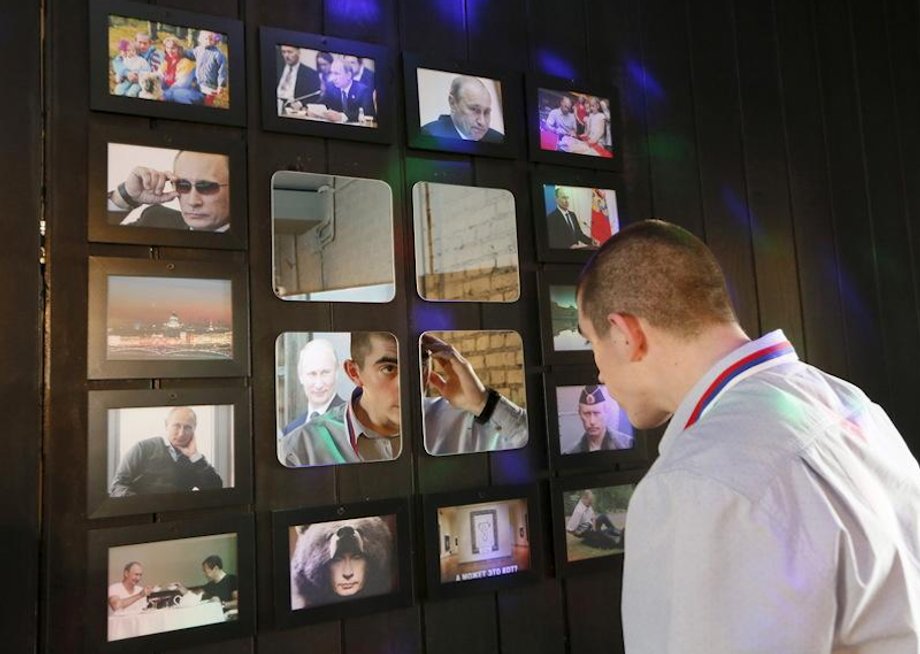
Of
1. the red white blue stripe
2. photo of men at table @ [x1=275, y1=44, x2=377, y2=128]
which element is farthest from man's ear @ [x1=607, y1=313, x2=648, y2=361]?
photo of men at table @ [x1=275, y1=44, x2=377, y2=128]

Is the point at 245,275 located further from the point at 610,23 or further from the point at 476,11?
the point at 610,23

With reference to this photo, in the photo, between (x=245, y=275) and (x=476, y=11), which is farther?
(x=476, y=11)

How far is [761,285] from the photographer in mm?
2520

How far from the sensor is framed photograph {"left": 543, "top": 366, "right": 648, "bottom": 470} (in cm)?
208

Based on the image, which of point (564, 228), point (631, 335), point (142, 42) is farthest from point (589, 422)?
point (142, 42)

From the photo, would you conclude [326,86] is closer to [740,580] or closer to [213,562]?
[213,562]

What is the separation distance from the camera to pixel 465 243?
2.02 m

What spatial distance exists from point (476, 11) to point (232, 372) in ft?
3.98

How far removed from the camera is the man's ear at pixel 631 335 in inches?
44.8

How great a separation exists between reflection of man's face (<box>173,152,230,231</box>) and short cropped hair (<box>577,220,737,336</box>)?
924 mm

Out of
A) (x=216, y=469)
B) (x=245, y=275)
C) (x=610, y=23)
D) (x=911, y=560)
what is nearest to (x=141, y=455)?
(x=216, y=469)

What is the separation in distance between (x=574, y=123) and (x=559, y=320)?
592 millimetres

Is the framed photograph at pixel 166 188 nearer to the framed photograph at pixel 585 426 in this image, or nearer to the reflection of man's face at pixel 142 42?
the reflection of man's face at pixel 142 42

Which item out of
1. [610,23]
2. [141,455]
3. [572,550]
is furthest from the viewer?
[610,23]
